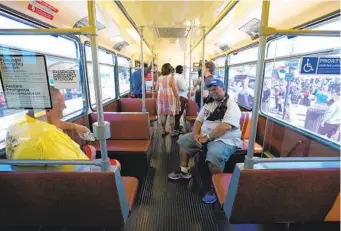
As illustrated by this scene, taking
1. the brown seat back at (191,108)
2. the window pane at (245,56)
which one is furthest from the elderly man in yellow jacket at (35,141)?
the window pane at (245,56)

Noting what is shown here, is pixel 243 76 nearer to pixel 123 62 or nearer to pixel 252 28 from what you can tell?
pixel 252 28

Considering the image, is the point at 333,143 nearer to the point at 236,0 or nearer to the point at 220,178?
the point at 220,178

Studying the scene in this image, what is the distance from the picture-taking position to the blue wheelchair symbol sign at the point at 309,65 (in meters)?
1.21

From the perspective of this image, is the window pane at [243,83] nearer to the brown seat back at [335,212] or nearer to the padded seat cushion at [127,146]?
the padded seat cushion at [127,146]

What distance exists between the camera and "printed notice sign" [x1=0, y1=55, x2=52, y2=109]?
1091 mm

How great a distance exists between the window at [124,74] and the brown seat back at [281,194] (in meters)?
5.14

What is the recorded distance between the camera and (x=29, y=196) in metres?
1.22

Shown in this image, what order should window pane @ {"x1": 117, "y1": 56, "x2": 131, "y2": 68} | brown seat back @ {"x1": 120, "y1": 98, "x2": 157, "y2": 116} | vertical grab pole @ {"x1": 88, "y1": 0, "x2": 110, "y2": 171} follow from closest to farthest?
vertical grab pole @ {"x1": 88, "y1": 0, "x2": 110, "y2": 171}
brown seat back @ {"x1": 120, "y1": 98, "x2": 157, "y2": 116}
window pane @ {"x1": 117, "y1": 56, "x2": 131, "y2": 68}

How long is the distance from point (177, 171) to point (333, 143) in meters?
1.72

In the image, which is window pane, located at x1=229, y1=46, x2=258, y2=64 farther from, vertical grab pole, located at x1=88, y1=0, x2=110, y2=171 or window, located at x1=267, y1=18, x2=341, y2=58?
vertical grab pole, located at x1=88, y1=0, x2=110, y2=171

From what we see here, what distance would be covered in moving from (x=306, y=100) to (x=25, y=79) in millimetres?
2545

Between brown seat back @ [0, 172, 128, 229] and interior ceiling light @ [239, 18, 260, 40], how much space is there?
311cm

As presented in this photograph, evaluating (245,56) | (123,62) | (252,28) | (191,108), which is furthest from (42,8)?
(123,62)

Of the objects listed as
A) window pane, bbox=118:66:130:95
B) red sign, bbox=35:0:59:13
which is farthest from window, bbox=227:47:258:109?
window pane, bbox=118:66:130:95
